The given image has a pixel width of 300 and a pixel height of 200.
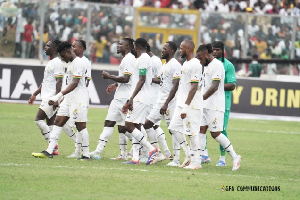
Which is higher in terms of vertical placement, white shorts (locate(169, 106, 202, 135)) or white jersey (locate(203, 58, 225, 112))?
white jersey (locate(203, 58, 225, 112))

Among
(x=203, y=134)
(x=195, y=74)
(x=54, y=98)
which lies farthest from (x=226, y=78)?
(x=54, y=98)

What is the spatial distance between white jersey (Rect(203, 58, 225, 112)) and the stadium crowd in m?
14.1

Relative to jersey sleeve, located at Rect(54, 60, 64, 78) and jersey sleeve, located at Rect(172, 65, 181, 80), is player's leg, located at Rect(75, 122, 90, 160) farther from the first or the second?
jersey sleeve, located at Rect(172, 65, 181, 80)

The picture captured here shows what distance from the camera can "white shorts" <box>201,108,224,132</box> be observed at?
33.2 ft

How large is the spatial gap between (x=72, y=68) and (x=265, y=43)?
Result: 54.0ft

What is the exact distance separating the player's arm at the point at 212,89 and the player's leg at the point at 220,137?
1.30ft

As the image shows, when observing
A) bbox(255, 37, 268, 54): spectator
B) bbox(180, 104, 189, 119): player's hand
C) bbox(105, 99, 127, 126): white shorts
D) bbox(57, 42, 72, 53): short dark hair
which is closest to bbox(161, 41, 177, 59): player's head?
bbox(105, 99, 127, 126): white shorts

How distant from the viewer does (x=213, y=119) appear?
10.2 metres

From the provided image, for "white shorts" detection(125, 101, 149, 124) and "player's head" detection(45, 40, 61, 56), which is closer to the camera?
"white shorts" detection(125, 101, 149, 124)

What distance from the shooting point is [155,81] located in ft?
37.2

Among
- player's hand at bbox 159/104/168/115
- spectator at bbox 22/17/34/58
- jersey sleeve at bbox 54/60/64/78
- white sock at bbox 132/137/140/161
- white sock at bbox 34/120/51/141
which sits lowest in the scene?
white sock at bbox 132/137/140/161

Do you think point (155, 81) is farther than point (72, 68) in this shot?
Yes

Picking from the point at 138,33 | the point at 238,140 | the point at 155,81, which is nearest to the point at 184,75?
the point at 155,81

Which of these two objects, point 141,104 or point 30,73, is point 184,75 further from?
point 30,73
